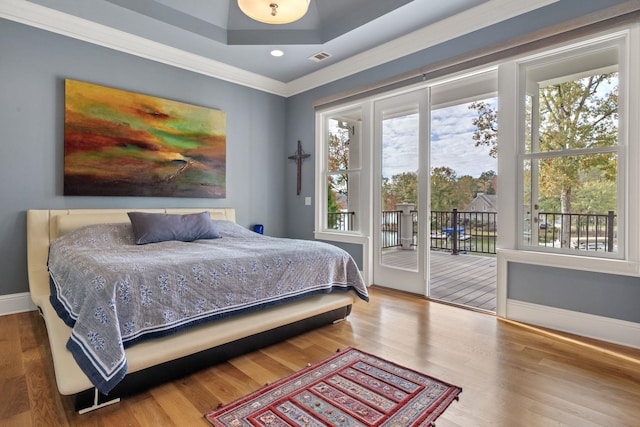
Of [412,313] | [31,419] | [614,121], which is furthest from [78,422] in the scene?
[614,121]

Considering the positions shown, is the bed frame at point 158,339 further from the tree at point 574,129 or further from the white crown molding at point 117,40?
the tree at point 574,129

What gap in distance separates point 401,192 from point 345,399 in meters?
2.59

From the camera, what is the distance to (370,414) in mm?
1587

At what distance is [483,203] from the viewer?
6609 millimetres

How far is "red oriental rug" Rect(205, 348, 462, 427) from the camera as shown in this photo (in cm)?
154

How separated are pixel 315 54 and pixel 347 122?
920mm

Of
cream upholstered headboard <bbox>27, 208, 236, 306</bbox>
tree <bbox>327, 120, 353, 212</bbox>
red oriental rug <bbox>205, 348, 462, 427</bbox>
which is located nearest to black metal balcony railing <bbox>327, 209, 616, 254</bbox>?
tree <bbox>327, 120, 353, 212</bbox>

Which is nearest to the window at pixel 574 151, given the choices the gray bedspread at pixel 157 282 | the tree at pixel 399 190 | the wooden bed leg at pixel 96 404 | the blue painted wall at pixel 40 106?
the tree at pixel 399 190

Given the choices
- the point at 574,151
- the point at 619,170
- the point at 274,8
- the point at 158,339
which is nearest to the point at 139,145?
the point at 274,8

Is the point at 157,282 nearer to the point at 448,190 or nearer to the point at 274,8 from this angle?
the point at 274,8

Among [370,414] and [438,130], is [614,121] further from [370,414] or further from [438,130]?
[438,130]

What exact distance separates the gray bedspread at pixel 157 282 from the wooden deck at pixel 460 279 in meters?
1.17

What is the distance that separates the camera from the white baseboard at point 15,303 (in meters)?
2.96

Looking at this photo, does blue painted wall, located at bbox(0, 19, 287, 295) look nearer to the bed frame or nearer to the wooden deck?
the bed frame
